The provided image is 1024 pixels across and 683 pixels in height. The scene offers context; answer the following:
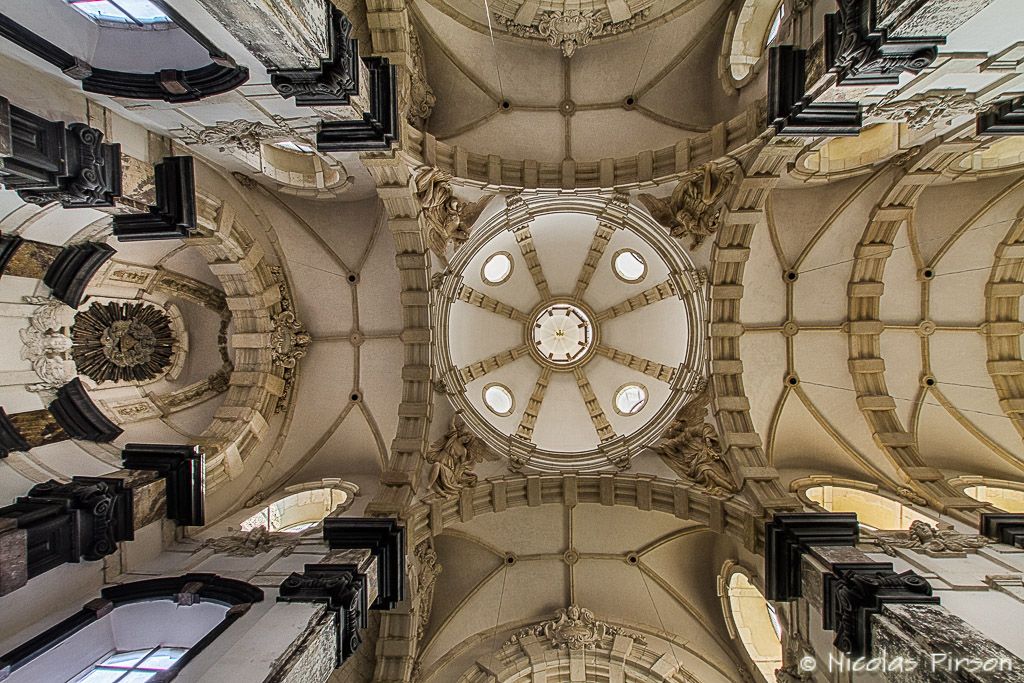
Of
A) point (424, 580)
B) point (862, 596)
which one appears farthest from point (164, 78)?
point (862, 596)

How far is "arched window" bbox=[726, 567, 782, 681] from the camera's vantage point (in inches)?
533

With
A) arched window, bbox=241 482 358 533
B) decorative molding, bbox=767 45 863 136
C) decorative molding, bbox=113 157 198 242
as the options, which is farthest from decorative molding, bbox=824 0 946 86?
arched window, bbox=241 482 358 533

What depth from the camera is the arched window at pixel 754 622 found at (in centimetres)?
1354

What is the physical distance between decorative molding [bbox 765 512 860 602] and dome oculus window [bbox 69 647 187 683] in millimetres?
10525

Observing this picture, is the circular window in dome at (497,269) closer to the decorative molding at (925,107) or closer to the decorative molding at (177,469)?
the decorative molding at (177,469)

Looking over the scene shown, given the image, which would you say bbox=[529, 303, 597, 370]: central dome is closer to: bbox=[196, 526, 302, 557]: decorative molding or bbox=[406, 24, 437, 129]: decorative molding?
bbox=[406, 24, 437, 129]: decorative molding

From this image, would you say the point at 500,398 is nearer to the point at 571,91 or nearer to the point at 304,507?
the point at 304,507

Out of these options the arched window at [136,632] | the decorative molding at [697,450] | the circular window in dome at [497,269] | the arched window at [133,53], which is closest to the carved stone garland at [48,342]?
the arched window at [136,632]

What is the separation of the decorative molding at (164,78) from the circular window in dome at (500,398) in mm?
11200

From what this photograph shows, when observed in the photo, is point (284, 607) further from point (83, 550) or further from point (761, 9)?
point (761, 9)

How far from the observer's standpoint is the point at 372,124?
9391mm

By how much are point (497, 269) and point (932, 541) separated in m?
12.7

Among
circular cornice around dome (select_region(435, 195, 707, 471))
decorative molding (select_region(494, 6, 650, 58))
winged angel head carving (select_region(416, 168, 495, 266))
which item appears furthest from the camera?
circular cornice around dome (select_region(435, 195, 707, 471))

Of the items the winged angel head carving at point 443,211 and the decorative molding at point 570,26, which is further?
the decorative molding at point 570,26
